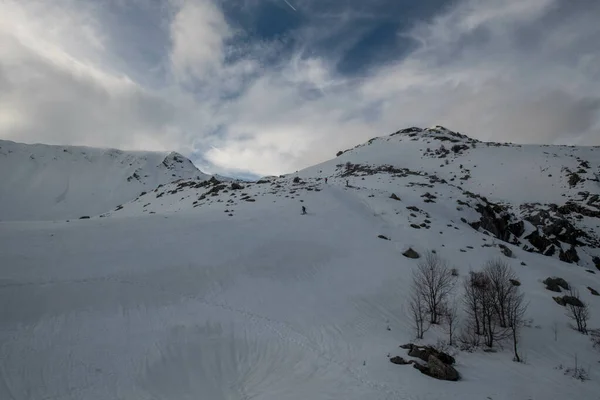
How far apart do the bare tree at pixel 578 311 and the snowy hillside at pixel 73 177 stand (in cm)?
10835

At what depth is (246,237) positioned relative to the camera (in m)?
30.5

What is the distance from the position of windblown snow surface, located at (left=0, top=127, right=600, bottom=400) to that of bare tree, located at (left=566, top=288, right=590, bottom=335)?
580 mm

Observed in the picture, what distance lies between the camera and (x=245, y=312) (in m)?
20.1

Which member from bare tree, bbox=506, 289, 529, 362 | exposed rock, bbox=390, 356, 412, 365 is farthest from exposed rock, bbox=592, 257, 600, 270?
exposed rock, bbox=390, 356, 412, 365

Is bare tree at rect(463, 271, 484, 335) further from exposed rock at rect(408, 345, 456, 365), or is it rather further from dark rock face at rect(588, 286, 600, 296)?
dark rock face at rect(588, 286, 600, 296)

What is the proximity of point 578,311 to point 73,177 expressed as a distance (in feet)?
480

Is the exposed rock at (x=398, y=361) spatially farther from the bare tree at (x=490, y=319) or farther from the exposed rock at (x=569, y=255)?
the exposed rock at (x=569, y=255)

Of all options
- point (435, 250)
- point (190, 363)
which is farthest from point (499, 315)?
point (190, 363)

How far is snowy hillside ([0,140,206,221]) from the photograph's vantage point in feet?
328

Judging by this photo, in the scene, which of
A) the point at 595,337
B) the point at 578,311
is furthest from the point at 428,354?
the point at 578,311

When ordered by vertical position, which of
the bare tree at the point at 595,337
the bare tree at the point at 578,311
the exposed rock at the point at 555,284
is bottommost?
the bare tree at the point at 595,337

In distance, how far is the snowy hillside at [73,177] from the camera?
100062 millimetres

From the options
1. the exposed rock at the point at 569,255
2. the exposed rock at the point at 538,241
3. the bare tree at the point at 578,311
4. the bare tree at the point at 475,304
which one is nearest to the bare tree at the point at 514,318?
the bare tree at the point at 475,304

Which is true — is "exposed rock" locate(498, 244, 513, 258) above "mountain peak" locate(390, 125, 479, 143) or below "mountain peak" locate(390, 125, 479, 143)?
below
